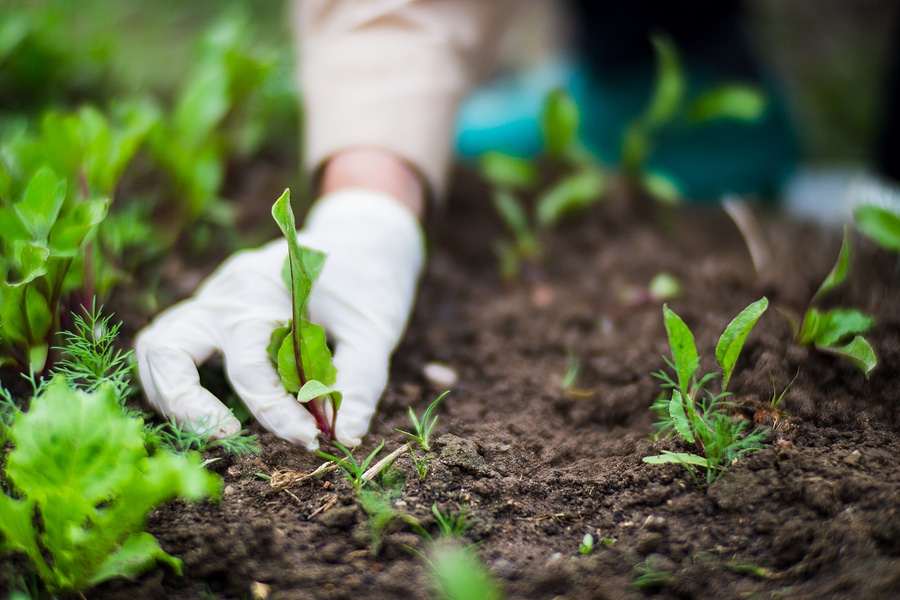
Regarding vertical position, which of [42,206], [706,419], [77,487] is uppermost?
[42,206]

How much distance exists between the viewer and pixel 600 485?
1.02 m

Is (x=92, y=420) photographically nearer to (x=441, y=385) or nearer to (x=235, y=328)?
(x=235, y=328)

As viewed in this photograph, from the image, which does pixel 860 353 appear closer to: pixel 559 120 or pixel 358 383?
pixel 358 383

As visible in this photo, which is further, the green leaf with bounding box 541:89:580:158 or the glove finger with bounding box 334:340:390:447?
the green leaf with bounding box 541:89:580:158

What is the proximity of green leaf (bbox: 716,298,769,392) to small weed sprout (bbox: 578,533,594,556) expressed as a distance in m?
0.30

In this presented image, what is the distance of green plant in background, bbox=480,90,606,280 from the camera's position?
172cm

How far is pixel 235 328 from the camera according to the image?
111 cm

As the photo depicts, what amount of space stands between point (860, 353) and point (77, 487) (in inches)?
44.9

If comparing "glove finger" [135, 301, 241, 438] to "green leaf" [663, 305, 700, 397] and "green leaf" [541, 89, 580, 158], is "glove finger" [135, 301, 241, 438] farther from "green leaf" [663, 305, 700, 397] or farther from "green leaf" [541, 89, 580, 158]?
"green leaf" [541, 89, 580, 158]

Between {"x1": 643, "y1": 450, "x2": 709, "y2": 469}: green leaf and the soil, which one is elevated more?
{"x1": 643, "y1": 450, "x2": 709, "y2": 469}: green leaf

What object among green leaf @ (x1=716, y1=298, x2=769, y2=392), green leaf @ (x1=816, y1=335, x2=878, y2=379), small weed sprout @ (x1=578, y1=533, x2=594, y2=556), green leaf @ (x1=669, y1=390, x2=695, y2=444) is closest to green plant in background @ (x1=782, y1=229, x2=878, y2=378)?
green leaf @ (x1=816, y1=335, x2=878, y2=379)

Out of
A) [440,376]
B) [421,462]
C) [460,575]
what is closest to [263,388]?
[421,462]

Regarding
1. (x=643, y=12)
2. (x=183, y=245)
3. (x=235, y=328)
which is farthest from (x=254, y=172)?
(x=643, y=12)

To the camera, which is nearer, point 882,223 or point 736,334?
point 736,334
